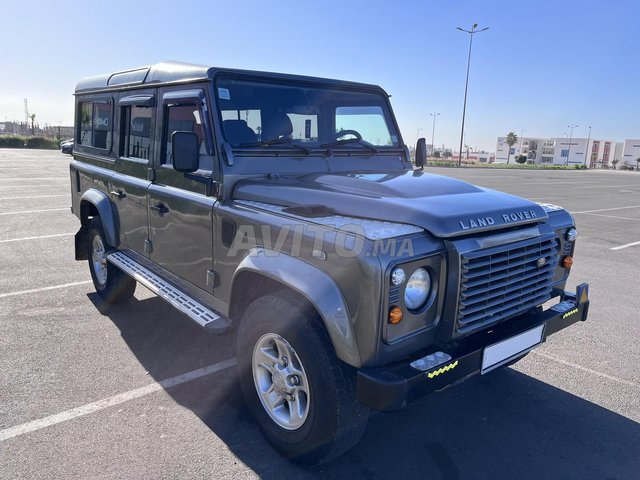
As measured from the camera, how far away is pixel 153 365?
12.8 ft

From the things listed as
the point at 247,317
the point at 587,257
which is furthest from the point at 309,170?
the point at 587,257

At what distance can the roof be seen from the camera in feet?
11.4

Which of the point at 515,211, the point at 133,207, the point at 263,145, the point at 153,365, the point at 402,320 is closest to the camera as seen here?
the point at 402,320

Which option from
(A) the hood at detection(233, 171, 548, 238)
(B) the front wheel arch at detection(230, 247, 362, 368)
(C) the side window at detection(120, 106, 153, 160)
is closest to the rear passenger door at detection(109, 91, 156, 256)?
(C) the side window at detection(120, 106, 153, 160)

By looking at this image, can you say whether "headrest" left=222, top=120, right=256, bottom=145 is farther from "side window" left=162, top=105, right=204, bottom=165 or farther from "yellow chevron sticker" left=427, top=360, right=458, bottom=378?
"yellow chevron sticker" left=427, top=360, right=458, bottom=378

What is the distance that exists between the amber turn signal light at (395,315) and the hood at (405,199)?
46cm

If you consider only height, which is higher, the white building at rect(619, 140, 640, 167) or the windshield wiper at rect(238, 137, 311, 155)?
the white building at rect(619, 140, 640, 167)

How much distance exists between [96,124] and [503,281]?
4596 millimetres

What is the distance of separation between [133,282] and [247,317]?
265 centimetres

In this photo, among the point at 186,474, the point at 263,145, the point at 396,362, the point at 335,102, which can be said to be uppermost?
the point at 335,102

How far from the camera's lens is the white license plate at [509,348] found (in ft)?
8.44

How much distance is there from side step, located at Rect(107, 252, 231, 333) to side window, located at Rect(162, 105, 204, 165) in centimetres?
98

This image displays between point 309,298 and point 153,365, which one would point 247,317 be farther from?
point 153,365

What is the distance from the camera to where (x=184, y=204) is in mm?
3576
